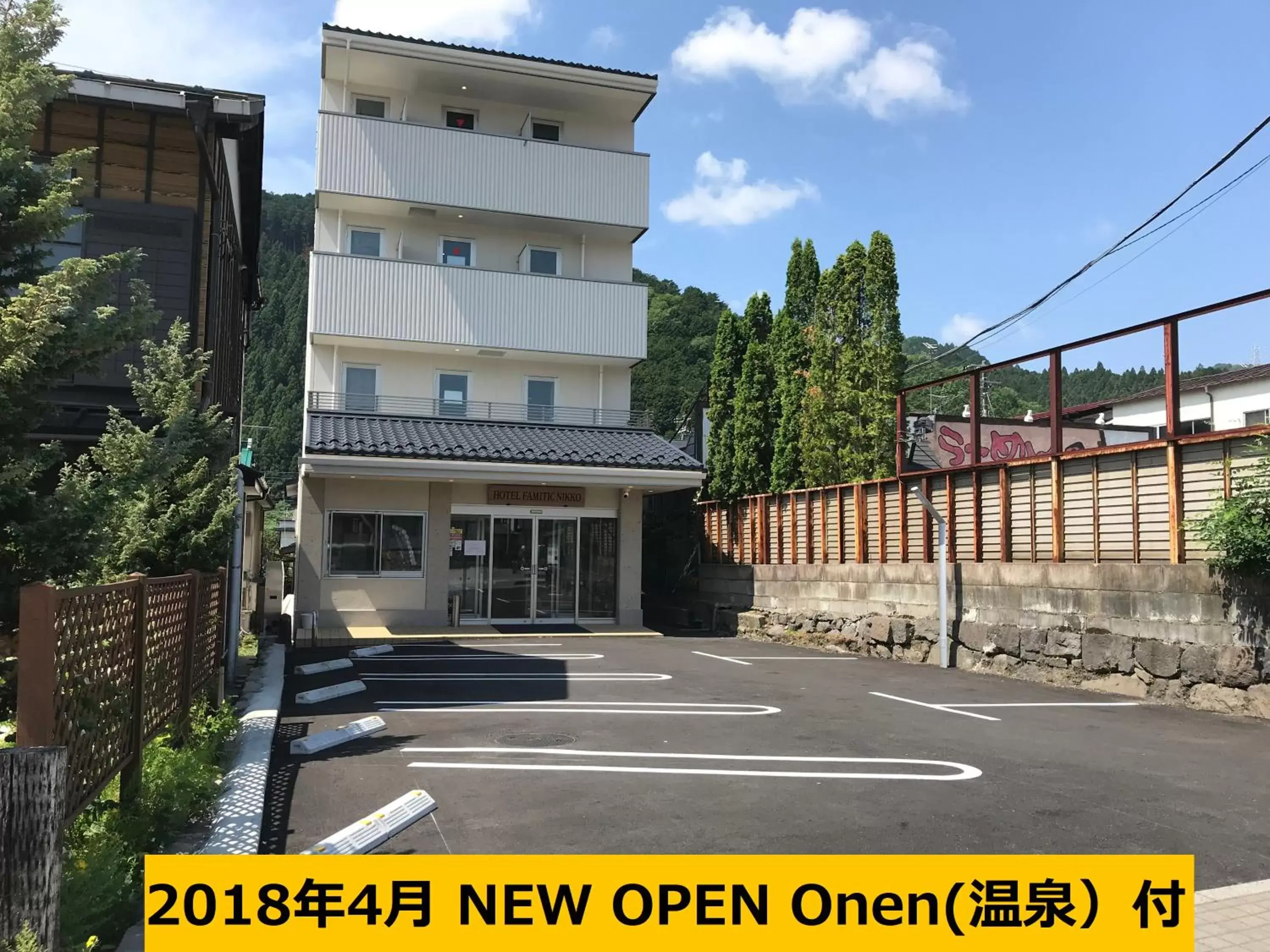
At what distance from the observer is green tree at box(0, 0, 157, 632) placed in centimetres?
461

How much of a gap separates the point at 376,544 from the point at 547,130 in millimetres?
10801

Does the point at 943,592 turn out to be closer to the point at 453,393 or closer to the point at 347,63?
the point at 453,393

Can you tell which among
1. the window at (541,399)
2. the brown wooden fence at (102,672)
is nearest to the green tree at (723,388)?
the window at (541,399)

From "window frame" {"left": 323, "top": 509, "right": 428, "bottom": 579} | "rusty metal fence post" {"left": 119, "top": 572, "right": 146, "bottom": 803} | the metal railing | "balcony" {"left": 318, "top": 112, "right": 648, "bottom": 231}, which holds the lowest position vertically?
"rusty metal fence post" {"left": 119, "top": 572, "right": 146, "bottom": 803}

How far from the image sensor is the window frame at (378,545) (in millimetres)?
19297

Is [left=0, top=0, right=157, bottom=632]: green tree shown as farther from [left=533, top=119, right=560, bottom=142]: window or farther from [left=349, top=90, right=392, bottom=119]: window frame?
[left=533, top=119, right=560, bottom=142]: window

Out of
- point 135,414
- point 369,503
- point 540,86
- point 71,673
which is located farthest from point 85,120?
point 540,86

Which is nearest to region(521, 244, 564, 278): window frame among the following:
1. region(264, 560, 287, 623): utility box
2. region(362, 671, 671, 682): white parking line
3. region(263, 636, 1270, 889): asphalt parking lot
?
region(264, 560, 287, 623): utility box

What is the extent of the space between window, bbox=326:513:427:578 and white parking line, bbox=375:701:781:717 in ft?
30.2

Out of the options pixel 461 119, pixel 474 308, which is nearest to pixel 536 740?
pixel 474 308

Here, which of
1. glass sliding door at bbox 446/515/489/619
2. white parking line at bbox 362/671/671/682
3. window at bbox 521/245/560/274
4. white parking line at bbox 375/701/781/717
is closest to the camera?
white parking line at bbox 375/701/781/717

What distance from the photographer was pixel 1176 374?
11.8 meters

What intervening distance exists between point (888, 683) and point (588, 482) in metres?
8.41

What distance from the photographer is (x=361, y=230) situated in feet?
70.9
